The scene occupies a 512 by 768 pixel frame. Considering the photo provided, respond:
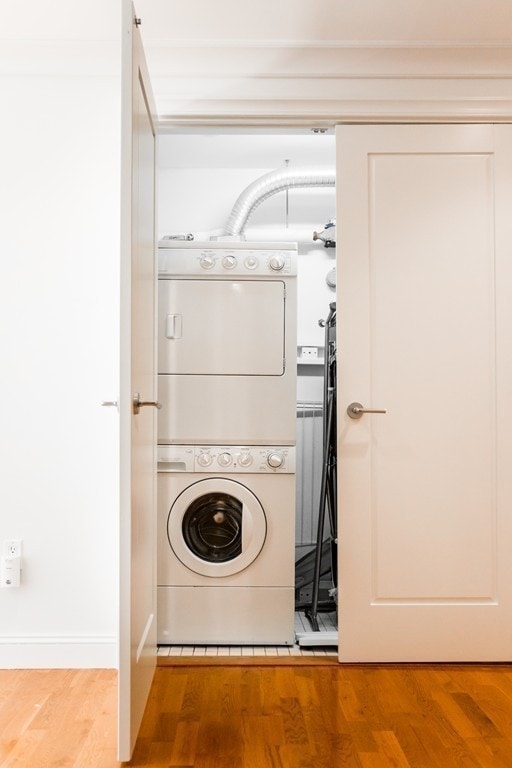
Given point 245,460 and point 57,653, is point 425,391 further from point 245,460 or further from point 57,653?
point 57,653

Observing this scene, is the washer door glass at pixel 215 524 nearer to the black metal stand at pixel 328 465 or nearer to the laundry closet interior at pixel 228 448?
the laundry closet interior at pixel 228 448

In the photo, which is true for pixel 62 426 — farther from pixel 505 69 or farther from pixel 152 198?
pixel 505 69

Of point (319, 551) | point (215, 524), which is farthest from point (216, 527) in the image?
point (319, 551)

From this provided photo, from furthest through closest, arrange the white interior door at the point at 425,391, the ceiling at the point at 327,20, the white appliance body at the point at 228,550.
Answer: the white appliance body at the point at 228,550 → the white interior door at the point at 425,391 → the ceiling at the point at 327,20

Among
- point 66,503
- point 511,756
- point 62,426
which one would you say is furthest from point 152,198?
point 511,756

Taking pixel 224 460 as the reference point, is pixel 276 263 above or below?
above

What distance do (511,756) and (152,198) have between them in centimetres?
217

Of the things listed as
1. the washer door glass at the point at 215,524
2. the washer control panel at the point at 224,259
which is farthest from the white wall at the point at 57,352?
the washer door glass at the point at 215,524

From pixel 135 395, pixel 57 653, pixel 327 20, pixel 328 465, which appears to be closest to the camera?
pixel 135 395

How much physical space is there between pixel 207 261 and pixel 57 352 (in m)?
0.74

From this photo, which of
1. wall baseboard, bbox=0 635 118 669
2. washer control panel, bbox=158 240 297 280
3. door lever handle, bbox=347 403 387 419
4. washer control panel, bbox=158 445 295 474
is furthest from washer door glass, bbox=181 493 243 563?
washer control panel, bbox=158 240 297 280

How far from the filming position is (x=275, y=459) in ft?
8.11

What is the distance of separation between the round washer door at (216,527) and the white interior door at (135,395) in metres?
0.33

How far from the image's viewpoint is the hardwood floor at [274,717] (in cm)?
167
